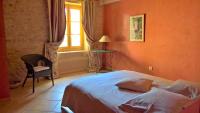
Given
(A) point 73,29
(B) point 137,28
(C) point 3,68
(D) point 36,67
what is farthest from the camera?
(A) point 73,29

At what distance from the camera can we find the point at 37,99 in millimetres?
3441

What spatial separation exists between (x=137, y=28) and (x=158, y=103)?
344 centimetres

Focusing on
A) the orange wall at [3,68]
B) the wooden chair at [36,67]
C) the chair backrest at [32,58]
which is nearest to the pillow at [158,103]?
the orange wall at [3,68]

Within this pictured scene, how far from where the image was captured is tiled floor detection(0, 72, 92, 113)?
2.97 metres

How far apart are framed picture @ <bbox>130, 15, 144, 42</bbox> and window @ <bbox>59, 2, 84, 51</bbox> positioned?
1.74 m

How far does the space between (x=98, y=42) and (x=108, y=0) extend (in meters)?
1.40

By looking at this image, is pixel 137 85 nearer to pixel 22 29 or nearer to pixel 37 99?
pixel 37 99

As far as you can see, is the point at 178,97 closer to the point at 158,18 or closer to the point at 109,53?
the point at 158,18

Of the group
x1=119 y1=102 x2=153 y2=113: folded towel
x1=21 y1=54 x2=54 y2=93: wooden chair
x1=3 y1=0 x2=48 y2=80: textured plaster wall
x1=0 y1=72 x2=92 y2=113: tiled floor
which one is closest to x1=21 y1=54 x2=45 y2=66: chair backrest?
x1=21 y1=54 x2=54 y2=93: wooden chair

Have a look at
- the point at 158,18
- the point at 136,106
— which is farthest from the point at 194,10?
the point at 136,106

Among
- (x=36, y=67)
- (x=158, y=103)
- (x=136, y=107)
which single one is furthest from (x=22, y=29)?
(x=158, y=103)

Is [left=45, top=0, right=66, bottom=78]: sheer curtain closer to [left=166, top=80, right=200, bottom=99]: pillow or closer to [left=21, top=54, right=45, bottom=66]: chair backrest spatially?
[left=21, top=54, right=45, bottom=66]: chair backrest

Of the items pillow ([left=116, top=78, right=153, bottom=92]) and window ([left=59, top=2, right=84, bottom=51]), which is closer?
pillow ([left=116, top=78, right=153, bottom=92])

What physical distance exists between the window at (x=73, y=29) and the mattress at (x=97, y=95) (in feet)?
9.99
